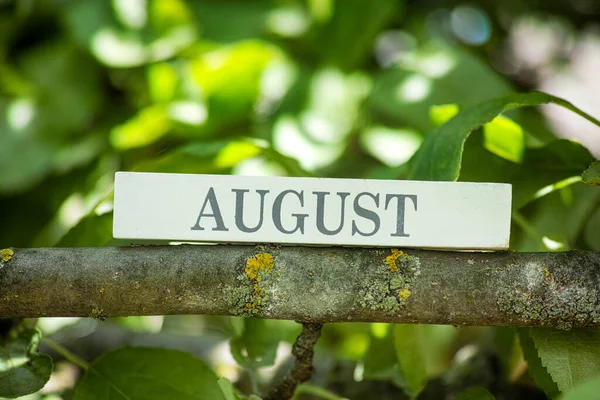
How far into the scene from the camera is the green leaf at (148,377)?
477 mm

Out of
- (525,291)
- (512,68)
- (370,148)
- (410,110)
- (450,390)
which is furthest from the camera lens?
(512,68)

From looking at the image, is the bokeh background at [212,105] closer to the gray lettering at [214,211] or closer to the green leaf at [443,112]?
the green leaf at [443,112]

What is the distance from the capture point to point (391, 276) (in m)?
0.41

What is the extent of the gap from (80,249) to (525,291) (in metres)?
0.31

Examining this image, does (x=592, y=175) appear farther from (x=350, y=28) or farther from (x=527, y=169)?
(x=350, y=28)

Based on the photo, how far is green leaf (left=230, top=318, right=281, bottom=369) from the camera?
493mm

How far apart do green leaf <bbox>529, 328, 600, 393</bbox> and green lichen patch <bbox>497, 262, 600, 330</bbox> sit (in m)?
0.02

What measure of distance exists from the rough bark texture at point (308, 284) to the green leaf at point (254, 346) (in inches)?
3.5

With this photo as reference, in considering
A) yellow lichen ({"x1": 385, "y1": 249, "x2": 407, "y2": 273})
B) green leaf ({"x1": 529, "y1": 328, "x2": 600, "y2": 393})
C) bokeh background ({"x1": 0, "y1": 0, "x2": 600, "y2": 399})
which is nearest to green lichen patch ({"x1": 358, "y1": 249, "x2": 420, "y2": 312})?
yellow lichen ({"x1": 385, "y1": 249, "x2": 407, "y2": 273})

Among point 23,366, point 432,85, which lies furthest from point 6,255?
point 432,85

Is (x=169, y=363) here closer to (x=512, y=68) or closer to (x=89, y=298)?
(x=89, y=298)

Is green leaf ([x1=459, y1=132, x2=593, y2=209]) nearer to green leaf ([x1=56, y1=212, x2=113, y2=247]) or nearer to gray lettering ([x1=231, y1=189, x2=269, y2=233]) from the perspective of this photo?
gray lettering ([x1=231, y1=189, x2=269, y2=233])

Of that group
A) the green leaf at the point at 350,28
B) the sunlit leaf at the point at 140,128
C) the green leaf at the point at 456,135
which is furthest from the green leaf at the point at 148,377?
the green leaf at the point at 350,28

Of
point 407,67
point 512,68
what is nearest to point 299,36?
point 407,67
